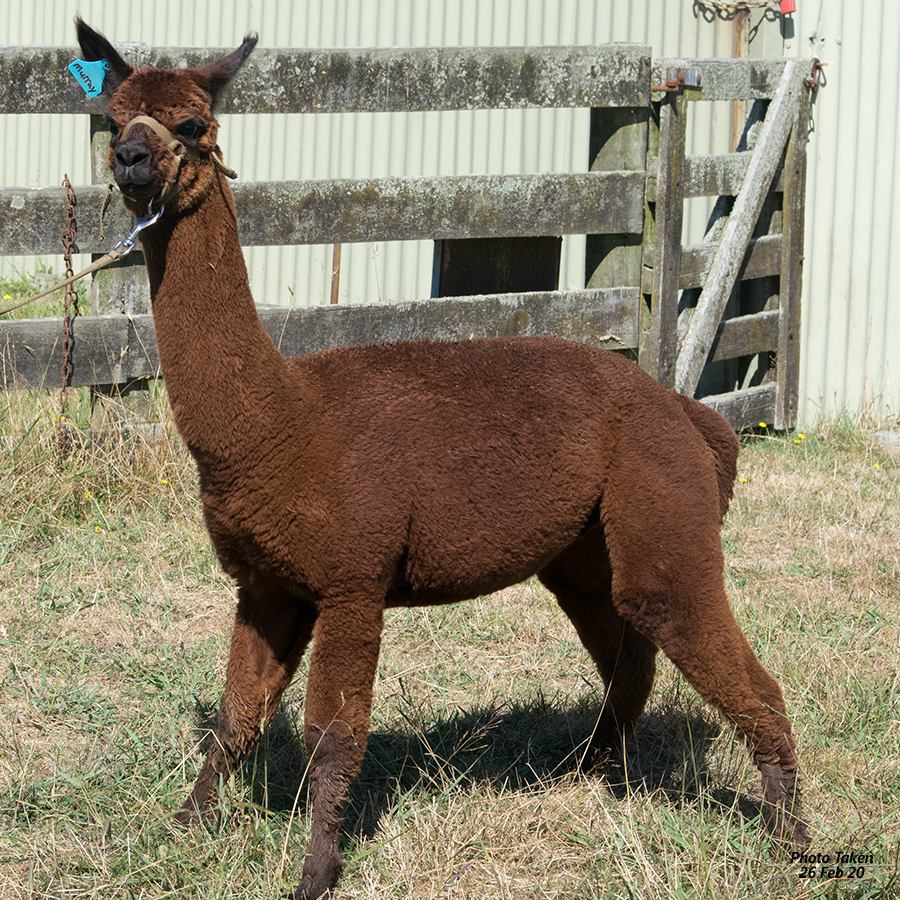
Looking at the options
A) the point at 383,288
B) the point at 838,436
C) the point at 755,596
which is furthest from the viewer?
the point at 383,288

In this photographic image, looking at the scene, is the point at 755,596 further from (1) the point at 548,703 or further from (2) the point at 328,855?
(2) the point at 328,855

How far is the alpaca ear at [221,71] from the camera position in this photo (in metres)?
2.96

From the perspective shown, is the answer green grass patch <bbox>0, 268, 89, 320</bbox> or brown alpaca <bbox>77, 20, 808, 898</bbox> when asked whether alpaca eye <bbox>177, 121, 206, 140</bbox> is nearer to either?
brown alpaca <bbox>77, 20, 808, 898</bbox>

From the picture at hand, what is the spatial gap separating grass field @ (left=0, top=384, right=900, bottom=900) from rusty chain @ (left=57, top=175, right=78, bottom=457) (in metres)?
0.09

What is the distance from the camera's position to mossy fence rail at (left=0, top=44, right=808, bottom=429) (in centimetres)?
517

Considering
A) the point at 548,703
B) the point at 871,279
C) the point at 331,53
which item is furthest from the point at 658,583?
the point at 871,279

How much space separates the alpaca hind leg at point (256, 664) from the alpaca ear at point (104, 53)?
1.42 meters

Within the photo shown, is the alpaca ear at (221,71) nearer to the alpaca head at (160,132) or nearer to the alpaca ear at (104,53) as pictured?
the alpaca head at (160,132)

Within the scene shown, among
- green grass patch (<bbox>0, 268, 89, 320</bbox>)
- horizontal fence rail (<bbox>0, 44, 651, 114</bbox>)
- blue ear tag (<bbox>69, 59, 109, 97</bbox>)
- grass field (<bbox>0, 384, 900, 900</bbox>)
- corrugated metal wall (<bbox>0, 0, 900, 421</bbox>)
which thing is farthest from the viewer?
green grass patch (<bbox>0, 268, 89, 320</bbox>)

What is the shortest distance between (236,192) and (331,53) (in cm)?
84

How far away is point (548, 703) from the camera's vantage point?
4203 mm

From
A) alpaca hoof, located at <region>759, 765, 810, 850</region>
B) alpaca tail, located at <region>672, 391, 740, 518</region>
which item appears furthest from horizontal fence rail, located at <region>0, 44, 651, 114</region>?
alpaca hoof, located at <region>759, 765, 810, 850</region>

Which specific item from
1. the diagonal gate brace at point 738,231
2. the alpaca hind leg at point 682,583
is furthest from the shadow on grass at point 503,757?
the diagonal gate brace at point 738,231

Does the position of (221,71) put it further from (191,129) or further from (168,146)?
(168,146)
